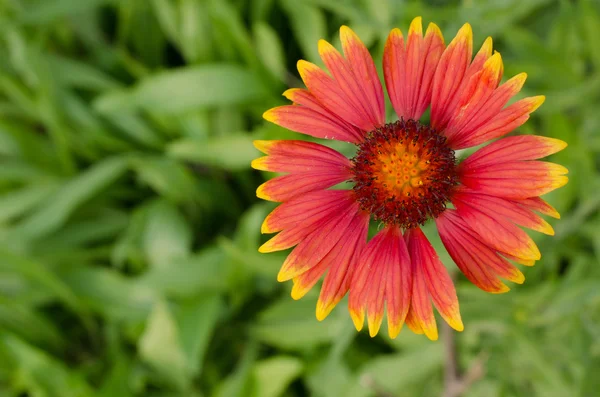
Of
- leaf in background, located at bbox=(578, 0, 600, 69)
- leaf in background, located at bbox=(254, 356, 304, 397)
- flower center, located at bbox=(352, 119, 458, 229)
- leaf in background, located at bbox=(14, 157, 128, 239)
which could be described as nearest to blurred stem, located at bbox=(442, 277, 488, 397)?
leaf in background, located at bbox=(254, 356, 304, 397)

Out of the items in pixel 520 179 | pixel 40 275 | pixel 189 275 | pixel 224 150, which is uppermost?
pixel 224 150

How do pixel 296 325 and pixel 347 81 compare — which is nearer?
pixel 347 81

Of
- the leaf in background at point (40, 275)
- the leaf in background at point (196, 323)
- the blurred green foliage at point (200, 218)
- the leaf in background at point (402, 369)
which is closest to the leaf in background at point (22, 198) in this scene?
the blurred green foliage at point (200, 218)

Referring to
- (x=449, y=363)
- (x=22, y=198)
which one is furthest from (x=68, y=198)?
(x=449, y=363)

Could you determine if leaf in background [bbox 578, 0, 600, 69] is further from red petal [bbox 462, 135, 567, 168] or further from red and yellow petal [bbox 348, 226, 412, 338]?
red and yellow petal [bbox 348, 226, 412, 338]

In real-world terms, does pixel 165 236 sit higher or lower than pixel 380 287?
higher

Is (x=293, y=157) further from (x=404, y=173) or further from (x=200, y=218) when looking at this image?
(x=200, y=218)

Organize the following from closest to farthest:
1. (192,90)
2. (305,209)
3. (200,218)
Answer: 1. (305,209)
2. (192,90)
3. (200,218)
